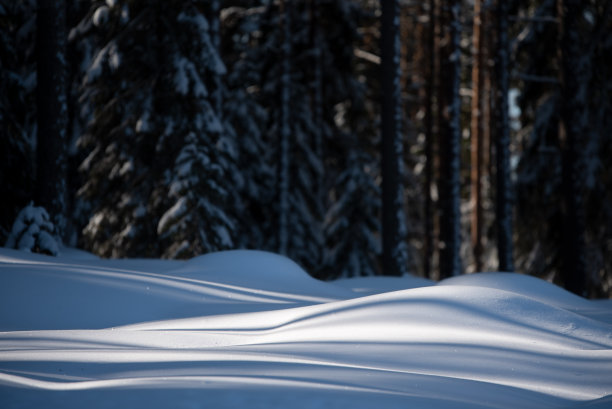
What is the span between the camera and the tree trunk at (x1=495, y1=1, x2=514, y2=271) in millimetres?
13461

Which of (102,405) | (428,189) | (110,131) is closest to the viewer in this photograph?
(102,405)

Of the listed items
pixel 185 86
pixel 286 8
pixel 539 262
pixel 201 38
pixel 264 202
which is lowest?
pixel 539 262

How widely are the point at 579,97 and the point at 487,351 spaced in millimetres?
9806

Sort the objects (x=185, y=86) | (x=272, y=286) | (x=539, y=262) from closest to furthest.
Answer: (x=272, y=286)
(x=185, y=86)
(x=539, y=262)

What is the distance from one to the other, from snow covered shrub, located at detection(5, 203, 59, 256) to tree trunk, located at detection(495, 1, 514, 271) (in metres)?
9.18

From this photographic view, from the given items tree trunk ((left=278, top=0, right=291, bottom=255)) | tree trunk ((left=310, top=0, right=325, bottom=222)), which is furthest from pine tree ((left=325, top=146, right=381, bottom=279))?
tree trunk ((left=278, top=0, right=291, bottom=255))

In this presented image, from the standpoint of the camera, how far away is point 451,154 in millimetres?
14227

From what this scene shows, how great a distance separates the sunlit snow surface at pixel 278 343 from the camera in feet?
10.7

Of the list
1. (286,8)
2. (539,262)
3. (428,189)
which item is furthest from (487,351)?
(428,189)

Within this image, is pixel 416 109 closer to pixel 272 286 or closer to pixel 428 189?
pixel 428 189

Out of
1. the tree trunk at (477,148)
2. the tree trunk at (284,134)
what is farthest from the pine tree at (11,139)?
the tree trunk at (477,148)

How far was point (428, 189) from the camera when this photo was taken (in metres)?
19.9

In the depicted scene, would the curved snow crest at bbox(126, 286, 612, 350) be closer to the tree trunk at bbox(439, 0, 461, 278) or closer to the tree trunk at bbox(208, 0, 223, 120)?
the tree trunk at bbox(208, 0, 223, 120)

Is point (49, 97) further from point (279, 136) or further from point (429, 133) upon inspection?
point (429, 133)
